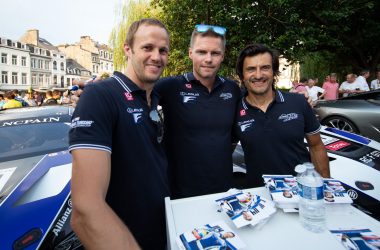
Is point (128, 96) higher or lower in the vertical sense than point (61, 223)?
higher

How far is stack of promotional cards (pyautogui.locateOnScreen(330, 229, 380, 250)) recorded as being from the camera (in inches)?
39.6

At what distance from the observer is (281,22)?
9.32m

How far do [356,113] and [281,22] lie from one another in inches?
190

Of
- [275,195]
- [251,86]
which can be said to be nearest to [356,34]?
[251,86]

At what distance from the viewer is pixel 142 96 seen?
4.82 ft

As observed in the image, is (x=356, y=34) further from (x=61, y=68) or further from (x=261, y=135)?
(x=61, y=68)

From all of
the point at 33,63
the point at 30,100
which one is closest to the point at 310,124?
the point at 30,100

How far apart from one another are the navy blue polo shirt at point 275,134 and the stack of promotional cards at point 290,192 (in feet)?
1.45

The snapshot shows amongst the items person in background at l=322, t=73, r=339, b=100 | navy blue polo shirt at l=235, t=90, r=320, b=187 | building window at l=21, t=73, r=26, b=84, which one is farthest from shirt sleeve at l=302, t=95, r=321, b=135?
building window at l=21, t=73, r=26, b=84

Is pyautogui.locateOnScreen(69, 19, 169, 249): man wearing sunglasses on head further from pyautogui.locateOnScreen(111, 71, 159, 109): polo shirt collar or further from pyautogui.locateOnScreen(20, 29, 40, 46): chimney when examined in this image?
pyautogui.locateOnScreen(20, 29, 40, 46): chimney

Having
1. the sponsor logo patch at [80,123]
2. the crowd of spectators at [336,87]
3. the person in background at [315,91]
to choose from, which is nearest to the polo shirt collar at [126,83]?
the sponsor logo patch at [80,123]

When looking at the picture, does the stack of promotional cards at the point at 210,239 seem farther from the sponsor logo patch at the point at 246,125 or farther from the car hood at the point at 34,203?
the car hood at the point at 34,203

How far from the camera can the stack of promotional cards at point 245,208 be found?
3.74 feet

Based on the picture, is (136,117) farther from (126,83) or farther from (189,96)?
(189,96)
